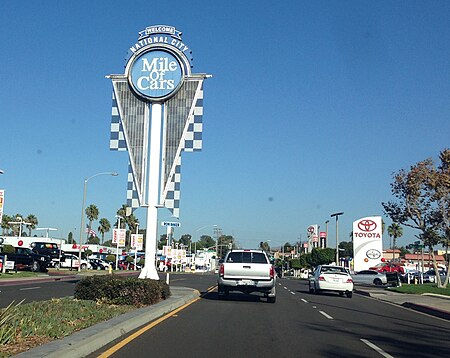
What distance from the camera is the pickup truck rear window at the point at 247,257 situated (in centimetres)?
2103

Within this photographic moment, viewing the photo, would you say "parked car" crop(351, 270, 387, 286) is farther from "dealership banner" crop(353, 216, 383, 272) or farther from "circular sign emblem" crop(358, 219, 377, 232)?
"circular sign emblem" crop(358, 219, 377, 232)

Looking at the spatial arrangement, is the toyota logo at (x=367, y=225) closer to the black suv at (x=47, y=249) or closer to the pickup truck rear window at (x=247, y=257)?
the black suv at (x=47, y=249)

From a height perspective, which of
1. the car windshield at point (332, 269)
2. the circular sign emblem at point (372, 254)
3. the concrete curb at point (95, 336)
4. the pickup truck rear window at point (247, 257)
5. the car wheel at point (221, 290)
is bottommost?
the concrete curb at point (95, 336)

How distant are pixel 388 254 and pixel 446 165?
5519 inches

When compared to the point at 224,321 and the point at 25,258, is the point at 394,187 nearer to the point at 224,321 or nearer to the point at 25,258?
the point at 224,321

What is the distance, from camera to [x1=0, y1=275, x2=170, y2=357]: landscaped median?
8516 mm

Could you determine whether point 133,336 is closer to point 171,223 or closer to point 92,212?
point 171,223

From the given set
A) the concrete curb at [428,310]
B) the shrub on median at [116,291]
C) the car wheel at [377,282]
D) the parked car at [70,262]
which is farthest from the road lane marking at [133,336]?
the parked car at [70,262]

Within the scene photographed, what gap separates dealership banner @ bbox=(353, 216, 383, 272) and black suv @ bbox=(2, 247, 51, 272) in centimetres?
3346

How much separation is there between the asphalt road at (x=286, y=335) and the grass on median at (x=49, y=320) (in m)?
1.01

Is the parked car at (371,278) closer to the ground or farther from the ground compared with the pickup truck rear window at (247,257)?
closer to the ground

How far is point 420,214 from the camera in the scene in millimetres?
37531

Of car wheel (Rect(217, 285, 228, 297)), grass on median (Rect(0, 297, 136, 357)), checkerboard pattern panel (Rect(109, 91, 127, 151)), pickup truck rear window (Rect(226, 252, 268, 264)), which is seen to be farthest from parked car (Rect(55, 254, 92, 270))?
grass on median (Rect(0, 297, 136, 357))

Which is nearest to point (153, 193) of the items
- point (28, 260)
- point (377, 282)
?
point (28, 260)
